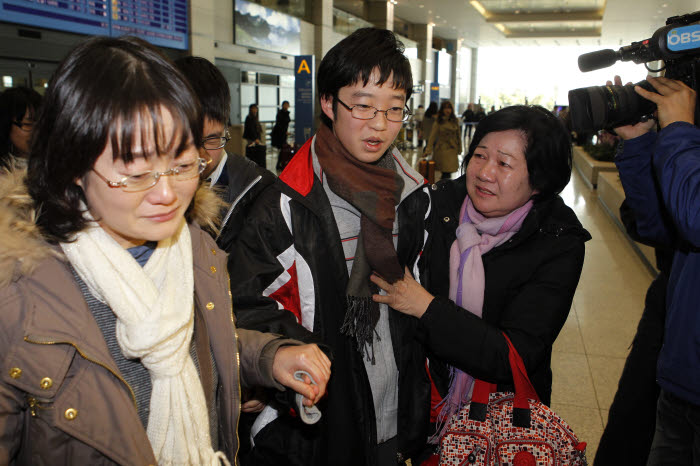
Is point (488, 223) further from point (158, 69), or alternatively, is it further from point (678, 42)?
point (158, 69)

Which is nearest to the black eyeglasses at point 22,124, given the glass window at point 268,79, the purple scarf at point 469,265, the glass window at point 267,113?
the purple scarf at point 469,265

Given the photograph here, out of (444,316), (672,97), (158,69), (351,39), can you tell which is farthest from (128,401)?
(672,97)

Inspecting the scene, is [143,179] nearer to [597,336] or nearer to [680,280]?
[680,280]

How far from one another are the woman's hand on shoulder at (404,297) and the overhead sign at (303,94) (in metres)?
10.6

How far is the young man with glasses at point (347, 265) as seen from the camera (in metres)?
A: 1.44

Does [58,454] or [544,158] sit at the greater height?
[544,158]

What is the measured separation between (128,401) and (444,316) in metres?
0.90

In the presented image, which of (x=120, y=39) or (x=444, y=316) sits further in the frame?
(x=444, y=316)

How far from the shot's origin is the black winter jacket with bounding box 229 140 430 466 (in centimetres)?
142

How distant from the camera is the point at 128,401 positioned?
96 cm

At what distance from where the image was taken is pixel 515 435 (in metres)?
1.48

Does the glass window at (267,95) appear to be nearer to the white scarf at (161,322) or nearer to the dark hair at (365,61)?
the dark hair at (365,61)

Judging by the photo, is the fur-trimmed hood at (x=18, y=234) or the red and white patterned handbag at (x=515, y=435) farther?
the red and white patterned handbag at (x=515, y=435)

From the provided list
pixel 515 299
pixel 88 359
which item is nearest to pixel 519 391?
pixel 515 299
